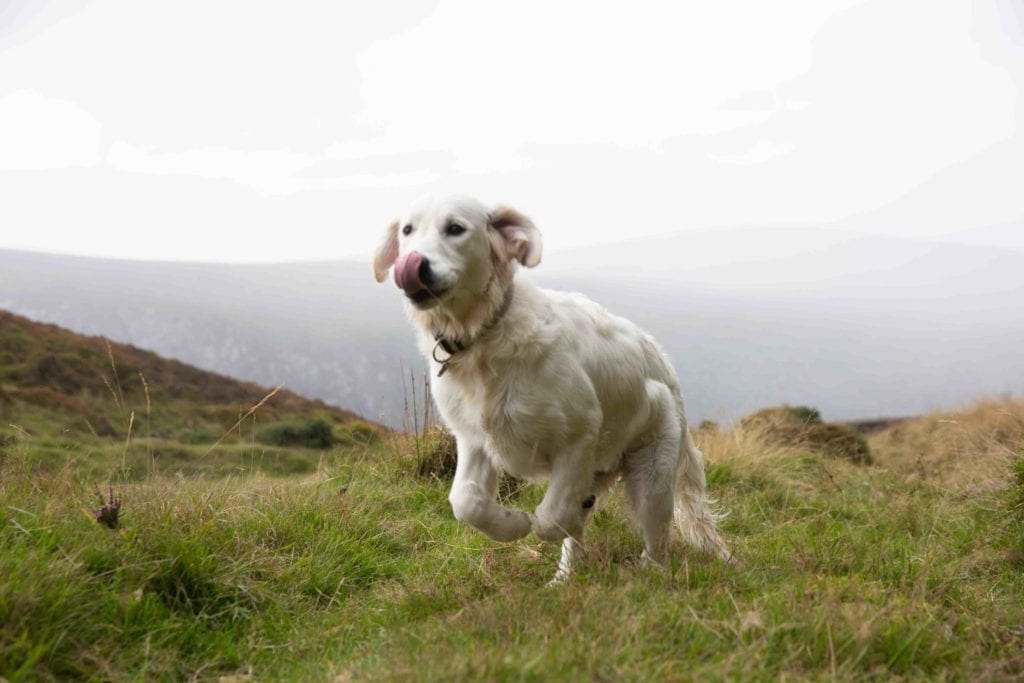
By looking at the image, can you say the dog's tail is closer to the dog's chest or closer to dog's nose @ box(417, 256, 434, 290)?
the dog's chest

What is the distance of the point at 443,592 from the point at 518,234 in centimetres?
178

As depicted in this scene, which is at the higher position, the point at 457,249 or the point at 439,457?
A: the point at 457,249

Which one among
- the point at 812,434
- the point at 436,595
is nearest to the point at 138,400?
the point at 812,434

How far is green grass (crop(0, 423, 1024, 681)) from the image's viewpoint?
284cm

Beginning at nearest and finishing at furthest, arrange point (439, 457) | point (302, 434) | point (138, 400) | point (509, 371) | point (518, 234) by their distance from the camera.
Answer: point (509, 371), point (518, 234), point (439, 457), point (302, 434), point (138, 400)

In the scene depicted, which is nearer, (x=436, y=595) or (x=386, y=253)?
(x=436, y=595)

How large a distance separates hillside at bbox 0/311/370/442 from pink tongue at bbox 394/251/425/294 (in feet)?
22.4

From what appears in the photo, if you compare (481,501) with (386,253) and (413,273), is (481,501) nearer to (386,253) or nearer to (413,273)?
(413,273)

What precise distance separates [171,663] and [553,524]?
1754 mm

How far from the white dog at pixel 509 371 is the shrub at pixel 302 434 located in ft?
21.0

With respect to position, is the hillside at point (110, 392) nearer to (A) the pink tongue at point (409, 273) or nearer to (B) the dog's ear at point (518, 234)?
(B) the dog's ear at point (518, 234)

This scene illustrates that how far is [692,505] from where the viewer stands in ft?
16.8

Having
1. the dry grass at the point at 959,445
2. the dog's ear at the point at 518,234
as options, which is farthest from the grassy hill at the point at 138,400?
the dry grass at the point at 959,445

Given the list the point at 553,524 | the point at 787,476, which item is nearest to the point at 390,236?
the point at 553,524
